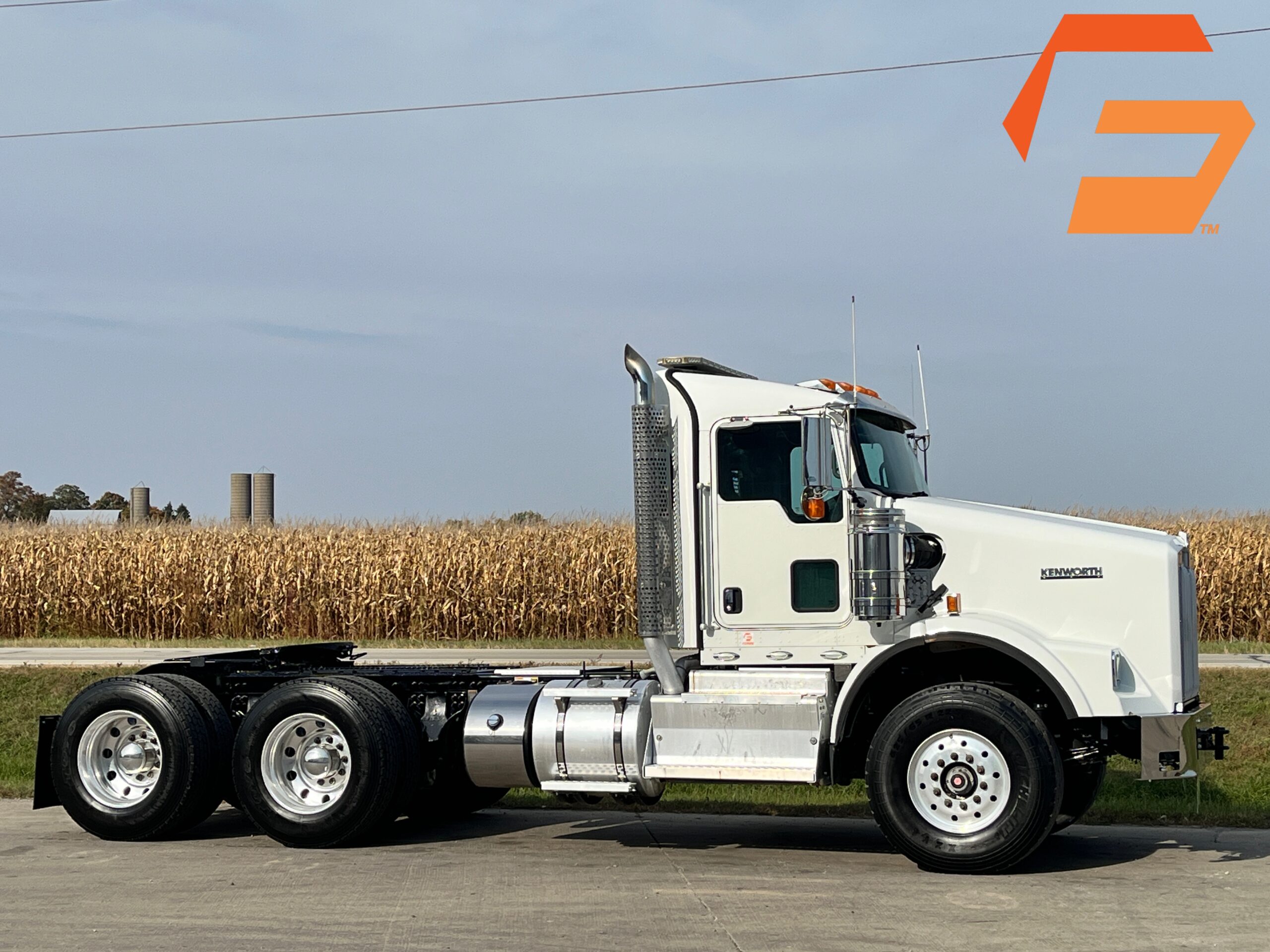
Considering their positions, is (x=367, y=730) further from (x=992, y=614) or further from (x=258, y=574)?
(x=258, y=574)

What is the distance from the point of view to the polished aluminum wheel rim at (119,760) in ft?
36.4

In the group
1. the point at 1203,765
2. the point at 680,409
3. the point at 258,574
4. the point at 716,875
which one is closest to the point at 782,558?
the point at 680,409

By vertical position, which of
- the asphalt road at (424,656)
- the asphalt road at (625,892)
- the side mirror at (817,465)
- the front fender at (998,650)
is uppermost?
the side mirror at (817,465)

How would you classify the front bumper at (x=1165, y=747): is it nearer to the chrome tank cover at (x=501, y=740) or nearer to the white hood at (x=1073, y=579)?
the white hood at (x=1073, y=579)

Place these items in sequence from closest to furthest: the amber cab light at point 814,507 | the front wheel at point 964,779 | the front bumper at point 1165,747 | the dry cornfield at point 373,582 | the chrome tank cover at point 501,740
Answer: the front wheel at point 964,779, the front bumper at point 1165,747, the amber cab light at point 814,507, the chrome tank cover at point 501,740, the dry cornfield at point 373,582

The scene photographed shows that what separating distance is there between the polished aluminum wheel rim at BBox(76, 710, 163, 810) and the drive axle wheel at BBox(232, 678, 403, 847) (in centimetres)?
86

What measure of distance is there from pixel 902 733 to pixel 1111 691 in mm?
1368

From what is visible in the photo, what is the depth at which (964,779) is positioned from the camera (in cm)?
934

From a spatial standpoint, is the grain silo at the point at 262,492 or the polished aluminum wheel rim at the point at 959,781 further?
the grain silo at the point at 262,492

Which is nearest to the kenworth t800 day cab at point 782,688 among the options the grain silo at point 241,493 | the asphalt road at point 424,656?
the asphalt road at point 424,656

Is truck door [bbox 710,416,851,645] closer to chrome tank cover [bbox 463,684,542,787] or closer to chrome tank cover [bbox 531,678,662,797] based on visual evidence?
chrome tank cover [bbox 531,678,662,797]

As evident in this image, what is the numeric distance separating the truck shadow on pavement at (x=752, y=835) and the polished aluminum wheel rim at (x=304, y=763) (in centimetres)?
58

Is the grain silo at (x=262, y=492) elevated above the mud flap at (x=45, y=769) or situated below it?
above

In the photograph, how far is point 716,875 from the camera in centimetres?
943
